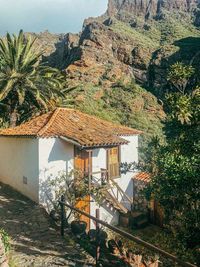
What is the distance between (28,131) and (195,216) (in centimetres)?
1149

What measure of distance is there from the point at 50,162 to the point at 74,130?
2.68 m

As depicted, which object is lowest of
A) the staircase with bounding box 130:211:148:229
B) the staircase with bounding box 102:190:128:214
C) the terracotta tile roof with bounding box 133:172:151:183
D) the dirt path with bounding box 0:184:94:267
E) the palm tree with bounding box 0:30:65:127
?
the staircase with bounding box 130:211:148:229

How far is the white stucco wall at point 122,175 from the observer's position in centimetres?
1973

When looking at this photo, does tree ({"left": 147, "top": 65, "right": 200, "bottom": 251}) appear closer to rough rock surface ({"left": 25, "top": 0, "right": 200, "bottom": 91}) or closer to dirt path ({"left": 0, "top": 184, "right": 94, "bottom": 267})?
dirt path ({"left": 0, "top": 184, "right": 94, "bottom": 267})

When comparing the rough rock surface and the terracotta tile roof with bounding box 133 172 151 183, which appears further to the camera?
the rough rock surface

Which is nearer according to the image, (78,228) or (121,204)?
(78,228)

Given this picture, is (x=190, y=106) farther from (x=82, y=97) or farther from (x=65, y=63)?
(x=65, y=63)

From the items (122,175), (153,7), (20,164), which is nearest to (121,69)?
(122,175)

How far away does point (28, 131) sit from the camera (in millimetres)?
18656

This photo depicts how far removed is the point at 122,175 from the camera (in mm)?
21750

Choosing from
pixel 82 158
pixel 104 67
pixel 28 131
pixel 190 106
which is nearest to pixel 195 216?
pixel 190 106

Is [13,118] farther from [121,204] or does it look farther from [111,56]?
[111,56]

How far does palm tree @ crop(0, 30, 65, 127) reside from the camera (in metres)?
23.3

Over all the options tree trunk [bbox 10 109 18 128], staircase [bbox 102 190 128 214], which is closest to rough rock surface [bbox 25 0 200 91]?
tree trunk [bbox 10 109 18 128]
